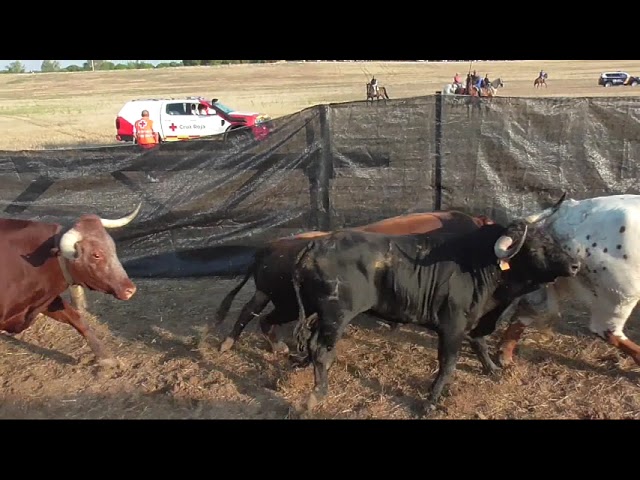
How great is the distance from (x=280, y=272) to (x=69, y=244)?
1.75m

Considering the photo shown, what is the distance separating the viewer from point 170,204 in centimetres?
706

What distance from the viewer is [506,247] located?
439cm

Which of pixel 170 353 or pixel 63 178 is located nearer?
pixel 170 353

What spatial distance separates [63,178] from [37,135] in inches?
669

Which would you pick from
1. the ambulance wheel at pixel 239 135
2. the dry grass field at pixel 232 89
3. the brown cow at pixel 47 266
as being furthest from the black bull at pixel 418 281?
the dry grass field at pixel 232 89

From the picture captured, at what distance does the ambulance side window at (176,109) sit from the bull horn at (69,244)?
14.8m

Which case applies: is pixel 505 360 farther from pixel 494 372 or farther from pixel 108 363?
pixel 108 363

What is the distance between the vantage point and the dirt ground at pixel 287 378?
4477 millimetres

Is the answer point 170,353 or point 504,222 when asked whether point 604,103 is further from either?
point 170,353

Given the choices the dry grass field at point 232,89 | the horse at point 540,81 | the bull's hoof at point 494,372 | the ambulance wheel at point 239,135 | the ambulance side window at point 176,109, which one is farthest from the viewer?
the horse at point 540,81

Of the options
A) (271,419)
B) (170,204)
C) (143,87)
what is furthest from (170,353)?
(143,87)

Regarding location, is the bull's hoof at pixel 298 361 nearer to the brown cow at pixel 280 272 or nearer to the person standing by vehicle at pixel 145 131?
the brown cow at pixel 280 272

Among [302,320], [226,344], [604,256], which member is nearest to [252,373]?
[226,344]

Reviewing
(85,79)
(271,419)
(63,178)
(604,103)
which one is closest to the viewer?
(271,419)
